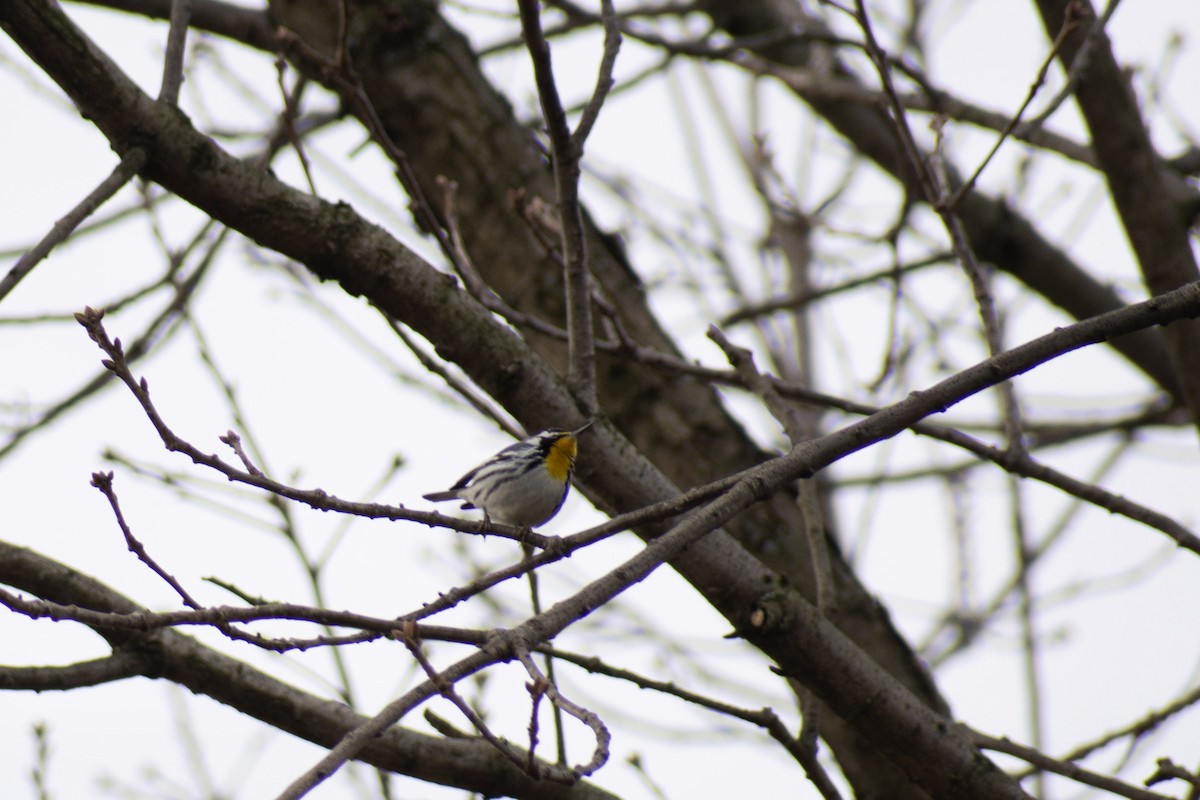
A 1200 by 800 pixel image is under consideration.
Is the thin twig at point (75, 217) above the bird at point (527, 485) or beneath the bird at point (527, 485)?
beneath

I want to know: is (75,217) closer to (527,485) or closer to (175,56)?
(175,56)

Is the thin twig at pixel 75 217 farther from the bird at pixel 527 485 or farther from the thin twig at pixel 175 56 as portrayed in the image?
the bird at pixel 527 485

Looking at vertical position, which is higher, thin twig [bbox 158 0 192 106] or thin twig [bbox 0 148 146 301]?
thin twig [bbox 158 0 192 106]

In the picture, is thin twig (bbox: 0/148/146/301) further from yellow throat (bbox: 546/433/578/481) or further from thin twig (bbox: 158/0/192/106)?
yellow throat (bbox: 546/433/578/481)

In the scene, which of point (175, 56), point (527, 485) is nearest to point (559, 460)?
point (527, 485)

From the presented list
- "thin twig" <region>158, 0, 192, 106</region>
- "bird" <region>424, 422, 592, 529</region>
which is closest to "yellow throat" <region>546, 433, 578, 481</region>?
"bird" <region>424, 422, 592, 529</region>

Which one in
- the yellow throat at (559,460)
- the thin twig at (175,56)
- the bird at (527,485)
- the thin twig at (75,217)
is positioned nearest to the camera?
the thin twig at (75,217)

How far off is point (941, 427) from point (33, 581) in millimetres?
2509

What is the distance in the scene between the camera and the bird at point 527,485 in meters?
4.33

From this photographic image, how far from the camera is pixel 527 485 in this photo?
433 centimetres

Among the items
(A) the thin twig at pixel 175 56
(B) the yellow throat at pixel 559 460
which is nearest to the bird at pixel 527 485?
(B) the yellow throat at pixel 559 460

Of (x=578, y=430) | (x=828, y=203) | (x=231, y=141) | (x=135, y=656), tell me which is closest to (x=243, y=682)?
(x=135, y=656)

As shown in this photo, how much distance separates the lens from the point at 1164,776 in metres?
3.10

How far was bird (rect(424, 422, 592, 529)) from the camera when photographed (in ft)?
14.2
